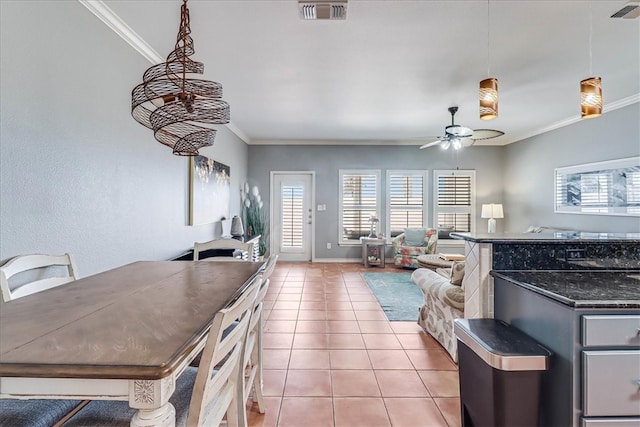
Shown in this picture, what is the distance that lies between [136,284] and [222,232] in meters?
3.48

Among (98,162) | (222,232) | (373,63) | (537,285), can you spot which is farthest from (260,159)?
(537,285)

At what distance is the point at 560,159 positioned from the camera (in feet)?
16.8

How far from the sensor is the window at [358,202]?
676cm

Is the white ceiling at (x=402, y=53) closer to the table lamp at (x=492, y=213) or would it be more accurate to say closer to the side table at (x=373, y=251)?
the table lamp at (x=492, y=213)

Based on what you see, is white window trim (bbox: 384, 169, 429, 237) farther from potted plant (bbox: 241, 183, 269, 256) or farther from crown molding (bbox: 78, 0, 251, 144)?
crown molding (bbox: 78, 0, 251, 144)

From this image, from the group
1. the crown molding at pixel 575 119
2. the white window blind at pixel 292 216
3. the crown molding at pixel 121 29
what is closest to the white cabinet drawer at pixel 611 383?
the crown molding at pixel 121 29

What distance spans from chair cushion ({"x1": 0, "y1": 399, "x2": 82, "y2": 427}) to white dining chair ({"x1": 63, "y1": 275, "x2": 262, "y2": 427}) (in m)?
0.07

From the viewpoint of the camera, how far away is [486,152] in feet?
22.4

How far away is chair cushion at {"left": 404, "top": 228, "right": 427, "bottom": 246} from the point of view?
617cm

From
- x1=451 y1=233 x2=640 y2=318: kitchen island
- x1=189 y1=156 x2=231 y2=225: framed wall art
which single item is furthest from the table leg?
x1=189 y1=156 x2=231 y2=225: framed wall art

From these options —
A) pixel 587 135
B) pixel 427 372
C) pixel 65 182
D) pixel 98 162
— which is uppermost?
pixel 587 135

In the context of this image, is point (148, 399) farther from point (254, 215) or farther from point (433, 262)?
point (254, 215)

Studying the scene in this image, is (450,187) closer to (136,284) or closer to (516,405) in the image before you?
(516,405)

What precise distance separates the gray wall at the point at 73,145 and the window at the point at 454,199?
18.6 feet
